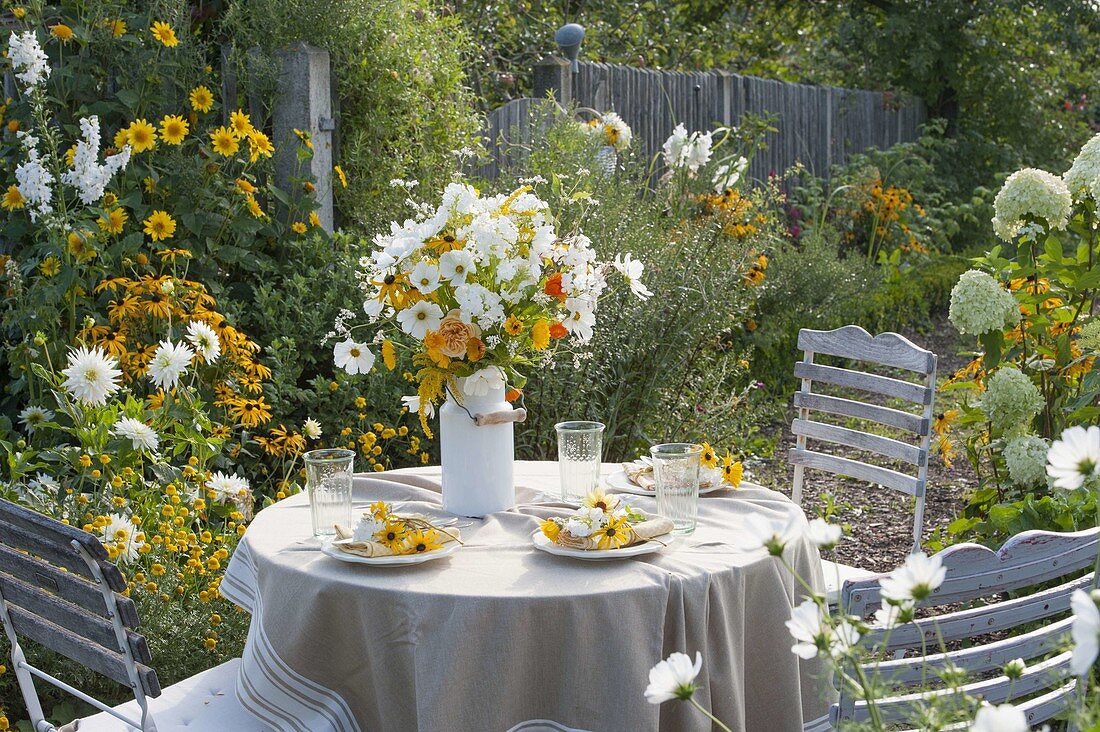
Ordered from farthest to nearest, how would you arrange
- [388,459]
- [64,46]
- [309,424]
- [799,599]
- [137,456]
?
[64,46], [388,459], [309,424], [137,456], [799,599]

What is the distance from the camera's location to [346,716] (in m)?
2.09

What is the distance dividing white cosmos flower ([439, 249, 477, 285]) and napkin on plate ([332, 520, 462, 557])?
0.48m

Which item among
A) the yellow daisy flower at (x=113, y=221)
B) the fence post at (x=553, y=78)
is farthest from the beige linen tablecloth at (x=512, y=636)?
the fence post at (x=553, y=78)

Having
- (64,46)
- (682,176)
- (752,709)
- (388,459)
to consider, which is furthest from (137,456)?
(682,176)

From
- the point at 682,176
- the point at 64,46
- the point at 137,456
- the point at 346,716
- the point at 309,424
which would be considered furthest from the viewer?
the point at 682,176

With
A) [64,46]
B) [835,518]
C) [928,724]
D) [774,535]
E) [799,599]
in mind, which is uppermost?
[64,46]

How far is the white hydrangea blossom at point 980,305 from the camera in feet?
10.6

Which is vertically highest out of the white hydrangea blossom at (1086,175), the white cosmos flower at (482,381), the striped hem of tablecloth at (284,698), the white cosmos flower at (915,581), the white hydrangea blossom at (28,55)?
the white hydrangea blossom at (28,55)

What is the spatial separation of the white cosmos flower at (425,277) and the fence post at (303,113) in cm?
264

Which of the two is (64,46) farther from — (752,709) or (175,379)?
(752,709)

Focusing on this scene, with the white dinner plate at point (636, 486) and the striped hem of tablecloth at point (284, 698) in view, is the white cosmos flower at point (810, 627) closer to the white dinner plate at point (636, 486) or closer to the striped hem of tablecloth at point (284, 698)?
the striped hem of tablecloth at point (284, 698)

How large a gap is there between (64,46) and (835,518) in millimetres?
3700

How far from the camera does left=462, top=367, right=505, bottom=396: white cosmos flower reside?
2.26 metres

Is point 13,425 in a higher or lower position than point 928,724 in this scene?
lower
